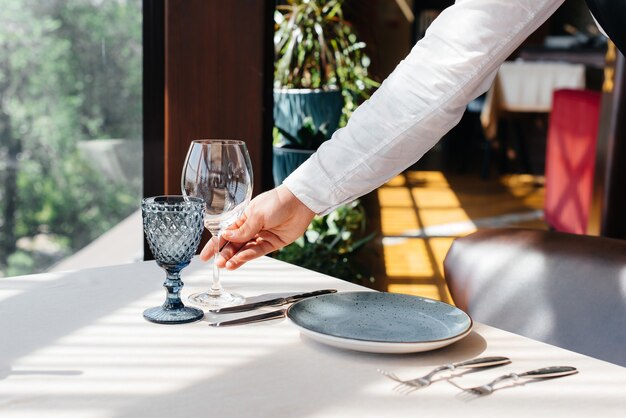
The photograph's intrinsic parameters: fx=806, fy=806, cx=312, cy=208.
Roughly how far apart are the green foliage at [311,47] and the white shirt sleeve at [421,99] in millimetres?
1862

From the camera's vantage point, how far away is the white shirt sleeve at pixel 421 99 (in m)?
1.09

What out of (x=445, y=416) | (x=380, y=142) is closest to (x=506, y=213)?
(x=380, y=142)

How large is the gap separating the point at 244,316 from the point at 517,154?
685 cm

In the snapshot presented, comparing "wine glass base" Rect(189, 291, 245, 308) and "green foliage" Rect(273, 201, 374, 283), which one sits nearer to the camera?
"wine glass base" Rect(189, 291, 245, 308)

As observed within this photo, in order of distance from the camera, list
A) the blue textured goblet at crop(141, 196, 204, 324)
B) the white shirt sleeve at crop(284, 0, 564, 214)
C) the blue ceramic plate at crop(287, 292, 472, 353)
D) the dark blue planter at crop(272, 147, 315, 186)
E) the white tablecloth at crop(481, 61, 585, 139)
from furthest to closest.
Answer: the white tablecloth at crop(481, 61, 585, 139), the dark blue planter at crop(272, 147, 315, 186), the white shirt sleeve at crop(284, 0, 564, 214), the blue textured goblet at crop(141, 196, 204, 324), the blue ceramic plate at crop(287, 292, 472, 353)

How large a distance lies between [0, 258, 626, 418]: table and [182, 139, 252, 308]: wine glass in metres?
0.08

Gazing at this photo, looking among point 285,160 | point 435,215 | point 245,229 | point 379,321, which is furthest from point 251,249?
point 435,215

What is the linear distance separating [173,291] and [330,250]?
213 centimetres

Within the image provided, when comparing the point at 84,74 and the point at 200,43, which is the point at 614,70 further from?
the point at 84,74

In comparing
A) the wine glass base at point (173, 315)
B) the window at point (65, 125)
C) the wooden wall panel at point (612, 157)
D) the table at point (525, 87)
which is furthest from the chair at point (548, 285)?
the table at point (525, 87)

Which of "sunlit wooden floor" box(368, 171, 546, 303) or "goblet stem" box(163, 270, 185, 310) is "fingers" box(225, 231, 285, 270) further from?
"sunlit wooden floor" box(368, 171, 546, 303)

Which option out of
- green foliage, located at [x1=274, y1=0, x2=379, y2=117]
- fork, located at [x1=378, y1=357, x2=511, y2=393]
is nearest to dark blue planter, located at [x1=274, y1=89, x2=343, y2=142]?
green foliage, located at [x1=274, y1=0, x2=379, y2=117]

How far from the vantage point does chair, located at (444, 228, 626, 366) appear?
1206mm

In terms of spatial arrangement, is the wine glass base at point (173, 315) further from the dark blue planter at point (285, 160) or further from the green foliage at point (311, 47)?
the green foliage at point (311, 47)
